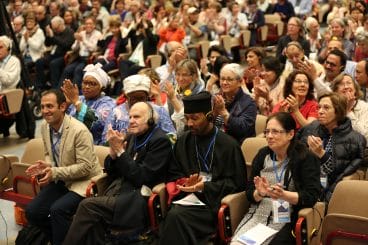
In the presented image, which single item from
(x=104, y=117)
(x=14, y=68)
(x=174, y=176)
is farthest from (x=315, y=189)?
(x=14, y=68)

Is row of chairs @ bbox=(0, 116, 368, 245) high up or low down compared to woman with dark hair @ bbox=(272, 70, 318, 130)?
down

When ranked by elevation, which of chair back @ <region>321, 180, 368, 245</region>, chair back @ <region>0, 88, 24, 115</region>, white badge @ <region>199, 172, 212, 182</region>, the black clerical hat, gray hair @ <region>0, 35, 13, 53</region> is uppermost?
gray hair @ <region>0, 35, 13, 53</region>

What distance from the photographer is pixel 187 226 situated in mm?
4047

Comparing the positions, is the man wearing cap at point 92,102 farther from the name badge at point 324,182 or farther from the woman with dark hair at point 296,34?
the woman with dark hair at point 296,34

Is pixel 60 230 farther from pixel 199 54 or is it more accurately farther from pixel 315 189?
pixel 199 54

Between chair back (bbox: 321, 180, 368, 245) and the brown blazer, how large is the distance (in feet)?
5.46

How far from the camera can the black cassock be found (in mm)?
4066

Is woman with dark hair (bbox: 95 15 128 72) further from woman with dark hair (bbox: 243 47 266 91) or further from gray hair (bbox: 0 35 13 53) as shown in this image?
woman with dark hair (bbox: 243 47 266 91)

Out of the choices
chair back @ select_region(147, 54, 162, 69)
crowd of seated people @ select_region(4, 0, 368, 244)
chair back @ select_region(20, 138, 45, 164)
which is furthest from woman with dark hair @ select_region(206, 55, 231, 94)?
chair back @ select_region(147, 54, 162, 69)

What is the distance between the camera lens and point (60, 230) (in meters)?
4.53

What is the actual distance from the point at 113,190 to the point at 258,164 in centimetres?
104

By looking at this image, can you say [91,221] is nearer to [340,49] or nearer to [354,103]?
[354,103]

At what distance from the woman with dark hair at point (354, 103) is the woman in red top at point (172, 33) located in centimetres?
493

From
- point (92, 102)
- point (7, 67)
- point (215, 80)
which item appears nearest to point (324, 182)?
point (215, 80)
